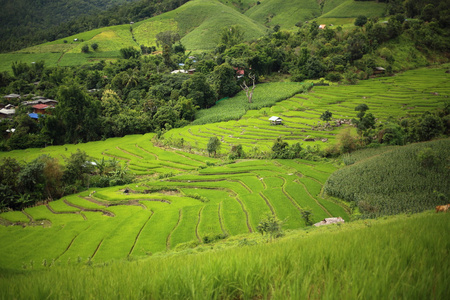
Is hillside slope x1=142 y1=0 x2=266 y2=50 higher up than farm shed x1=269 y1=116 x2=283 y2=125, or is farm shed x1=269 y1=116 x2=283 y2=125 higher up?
hillside slope x1=142 y1=0 x2=266 y2=50

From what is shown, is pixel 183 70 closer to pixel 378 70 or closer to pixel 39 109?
pixel 39 109

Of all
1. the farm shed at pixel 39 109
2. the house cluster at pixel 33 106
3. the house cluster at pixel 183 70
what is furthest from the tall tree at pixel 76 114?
the house cluster at pixel 183 70

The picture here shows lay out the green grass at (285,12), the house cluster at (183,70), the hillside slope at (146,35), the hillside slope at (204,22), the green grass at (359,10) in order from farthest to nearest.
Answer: the green grass at (285,12), the hillside slope at (204,22), the hillside slope at (146,35), the green grass at (359,10), the house cluster at (183,70)

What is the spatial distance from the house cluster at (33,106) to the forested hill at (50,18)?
169ft

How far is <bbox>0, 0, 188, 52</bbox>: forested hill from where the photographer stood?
102312 millimetres

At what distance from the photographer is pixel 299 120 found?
47.0 metres

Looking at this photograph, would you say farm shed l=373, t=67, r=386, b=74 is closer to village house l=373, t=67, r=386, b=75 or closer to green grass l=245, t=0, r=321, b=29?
village house l=373, t=67, r=386, b=75

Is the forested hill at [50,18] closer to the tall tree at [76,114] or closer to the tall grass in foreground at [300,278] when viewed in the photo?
the tall tree at [76,114]

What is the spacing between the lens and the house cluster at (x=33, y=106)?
5093cm

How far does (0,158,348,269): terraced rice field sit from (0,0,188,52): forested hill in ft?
333

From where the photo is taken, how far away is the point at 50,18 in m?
138

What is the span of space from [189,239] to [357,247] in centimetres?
1705

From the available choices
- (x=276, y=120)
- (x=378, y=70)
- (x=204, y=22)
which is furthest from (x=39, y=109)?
(x=204, y=22)

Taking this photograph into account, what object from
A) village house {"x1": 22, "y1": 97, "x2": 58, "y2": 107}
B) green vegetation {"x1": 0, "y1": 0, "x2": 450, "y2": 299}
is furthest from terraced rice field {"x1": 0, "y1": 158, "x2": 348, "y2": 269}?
village house {"x1": 22, "y1": 97, "x2": 58, "y2": 107}
